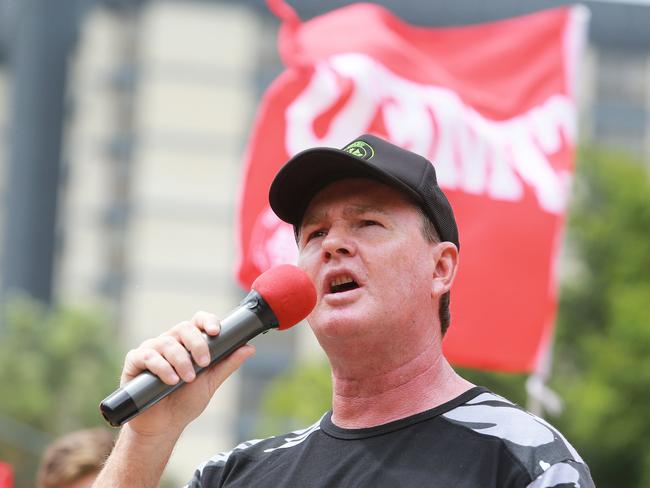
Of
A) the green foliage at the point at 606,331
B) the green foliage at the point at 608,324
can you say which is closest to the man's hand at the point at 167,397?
the green foliage at the point at 606,331

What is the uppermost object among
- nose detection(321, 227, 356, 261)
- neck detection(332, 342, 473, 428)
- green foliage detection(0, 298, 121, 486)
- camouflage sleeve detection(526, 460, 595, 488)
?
nose detection(321, 227, 356, 261)

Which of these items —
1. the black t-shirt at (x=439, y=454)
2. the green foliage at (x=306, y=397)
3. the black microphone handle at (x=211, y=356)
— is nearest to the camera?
the black microphone handle at (x=211, y=356)

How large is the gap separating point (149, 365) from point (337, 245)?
0.59 metres

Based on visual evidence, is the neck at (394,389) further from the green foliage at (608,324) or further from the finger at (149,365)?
the green foliage at (608,324)

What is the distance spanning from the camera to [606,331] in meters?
19.1

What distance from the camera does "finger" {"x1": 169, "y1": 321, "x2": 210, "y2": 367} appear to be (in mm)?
2465

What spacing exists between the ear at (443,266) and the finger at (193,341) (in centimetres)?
67

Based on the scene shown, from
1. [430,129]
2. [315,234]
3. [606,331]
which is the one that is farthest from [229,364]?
[606,331]

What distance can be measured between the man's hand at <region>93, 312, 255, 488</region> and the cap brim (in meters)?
0.53

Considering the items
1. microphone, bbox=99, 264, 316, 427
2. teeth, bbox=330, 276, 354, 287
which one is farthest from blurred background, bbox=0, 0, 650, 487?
microphone, bbox=99, 264, 316, 427

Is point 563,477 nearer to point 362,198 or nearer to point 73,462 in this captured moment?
point 362,198

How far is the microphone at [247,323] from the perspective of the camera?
2.40m

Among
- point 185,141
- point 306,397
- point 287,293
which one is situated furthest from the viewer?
point 185,141

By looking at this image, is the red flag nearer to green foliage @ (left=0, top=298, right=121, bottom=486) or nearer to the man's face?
the man's face
